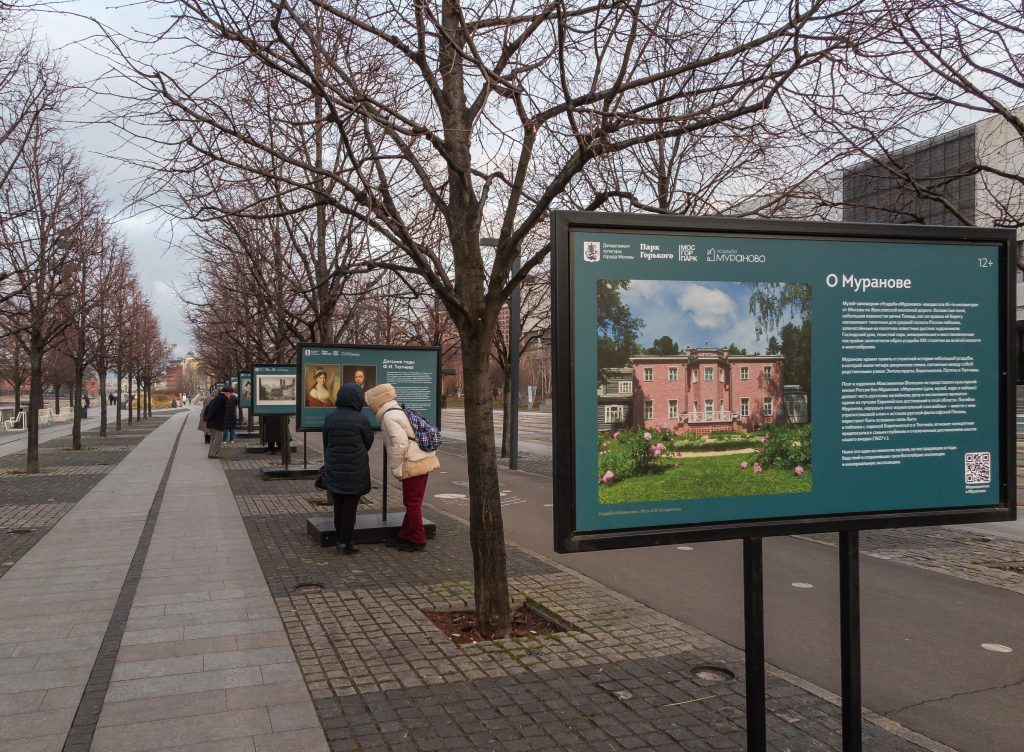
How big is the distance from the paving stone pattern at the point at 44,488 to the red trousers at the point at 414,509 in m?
3.89

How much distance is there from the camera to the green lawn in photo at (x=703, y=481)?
9.63 feet

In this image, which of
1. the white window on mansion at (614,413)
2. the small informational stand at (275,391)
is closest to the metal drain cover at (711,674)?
the white window on mansion at (614,413)

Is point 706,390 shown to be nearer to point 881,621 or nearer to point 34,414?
point 881,621

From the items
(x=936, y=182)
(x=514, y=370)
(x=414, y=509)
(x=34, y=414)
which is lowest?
(x=414, y=509)

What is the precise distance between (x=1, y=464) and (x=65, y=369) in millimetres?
45992

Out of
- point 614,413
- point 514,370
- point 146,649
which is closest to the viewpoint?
point 614,413

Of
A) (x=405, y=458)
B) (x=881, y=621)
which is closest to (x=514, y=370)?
(x=405, y=458)

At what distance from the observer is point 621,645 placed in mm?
5543

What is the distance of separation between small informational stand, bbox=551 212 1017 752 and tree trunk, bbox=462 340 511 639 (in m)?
2.91

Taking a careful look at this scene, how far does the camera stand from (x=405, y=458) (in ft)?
27.8

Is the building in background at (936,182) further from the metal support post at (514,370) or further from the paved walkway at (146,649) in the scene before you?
the metal support post at (514,370)

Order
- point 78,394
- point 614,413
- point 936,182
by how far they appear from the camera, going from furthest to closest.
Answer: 1. point 78,394
2. point 936,182
3. point 614,413

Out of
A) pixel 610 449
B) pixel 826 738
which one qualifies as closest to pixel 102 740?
pixel 610 449

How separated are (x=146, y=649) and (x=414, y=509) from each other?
3749 mm
